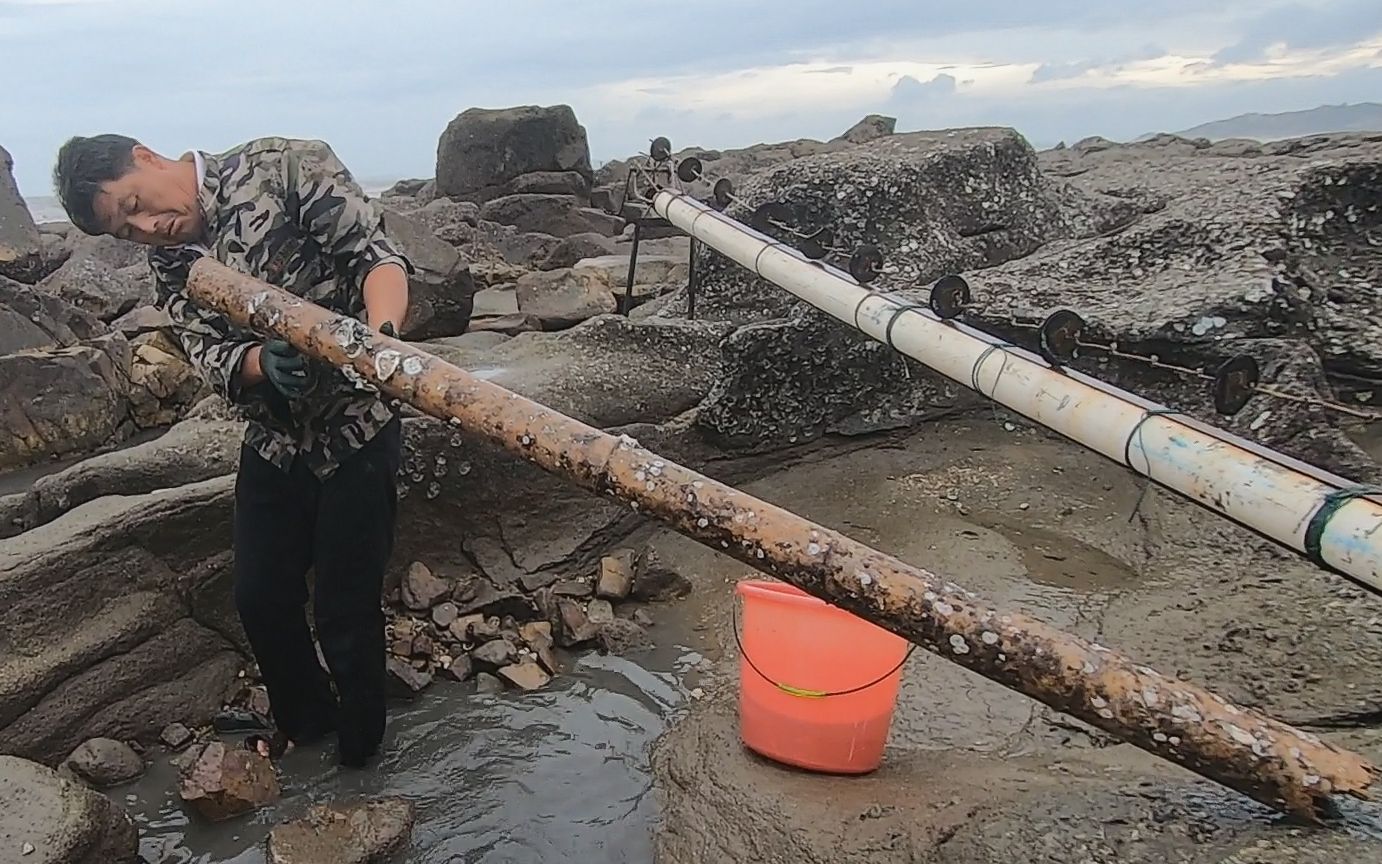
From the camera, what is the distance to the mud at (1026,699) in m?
2.35

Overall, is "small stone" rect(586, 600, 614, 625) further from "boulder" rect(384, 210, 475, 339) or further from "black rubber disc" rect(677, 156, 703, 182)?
"boulder" rect(384, 210, 475, 339)

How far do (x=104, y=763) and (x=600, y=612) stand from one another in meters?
1.77

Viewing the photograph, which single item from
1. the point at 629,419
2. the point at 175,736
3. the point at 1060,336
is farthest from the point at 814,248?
the point at 175,736

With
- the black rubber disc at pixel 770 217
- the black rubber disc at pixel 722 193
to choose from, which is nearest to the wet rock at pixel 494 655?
the black rubber disc at pixel 770 217

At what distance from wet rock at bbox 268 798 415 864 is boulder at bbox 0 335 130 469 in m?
5.73

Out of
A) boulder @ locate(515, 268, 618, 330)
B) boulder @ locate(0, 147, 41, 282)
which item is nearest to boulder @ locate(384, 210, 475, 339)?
boulder @ locate(515, 268, 618, 330)

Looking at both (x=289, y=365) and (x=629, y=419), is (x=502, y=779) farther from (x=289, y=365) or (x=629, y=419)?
(x=629, y=419)

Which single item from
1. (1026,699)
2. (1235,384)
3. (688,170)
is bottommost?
(1026,699)

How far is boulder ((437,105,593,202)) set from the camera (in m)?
17.9

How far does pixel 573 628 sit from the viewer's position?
13.6ft

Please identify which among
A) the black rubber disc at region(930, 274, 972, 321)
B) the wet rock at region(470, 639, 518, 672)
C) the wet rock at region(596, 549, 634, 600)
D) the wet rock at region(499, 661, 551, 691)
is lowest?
the wet rock at region(499, 661, 551, 691)

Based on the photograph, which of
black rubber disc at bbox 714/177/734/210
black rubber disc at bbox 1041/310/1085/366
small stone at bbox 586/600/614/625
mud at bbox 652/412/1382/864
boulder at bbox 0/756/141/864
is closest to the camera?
mud at bbox 652/412/1382/864

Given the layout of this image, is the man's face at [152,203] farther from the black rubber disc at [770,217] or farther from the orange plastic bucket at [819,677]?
the black rubber disc at [770,217]

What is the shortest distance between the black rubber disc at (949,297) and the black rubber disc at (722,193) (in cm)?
249
